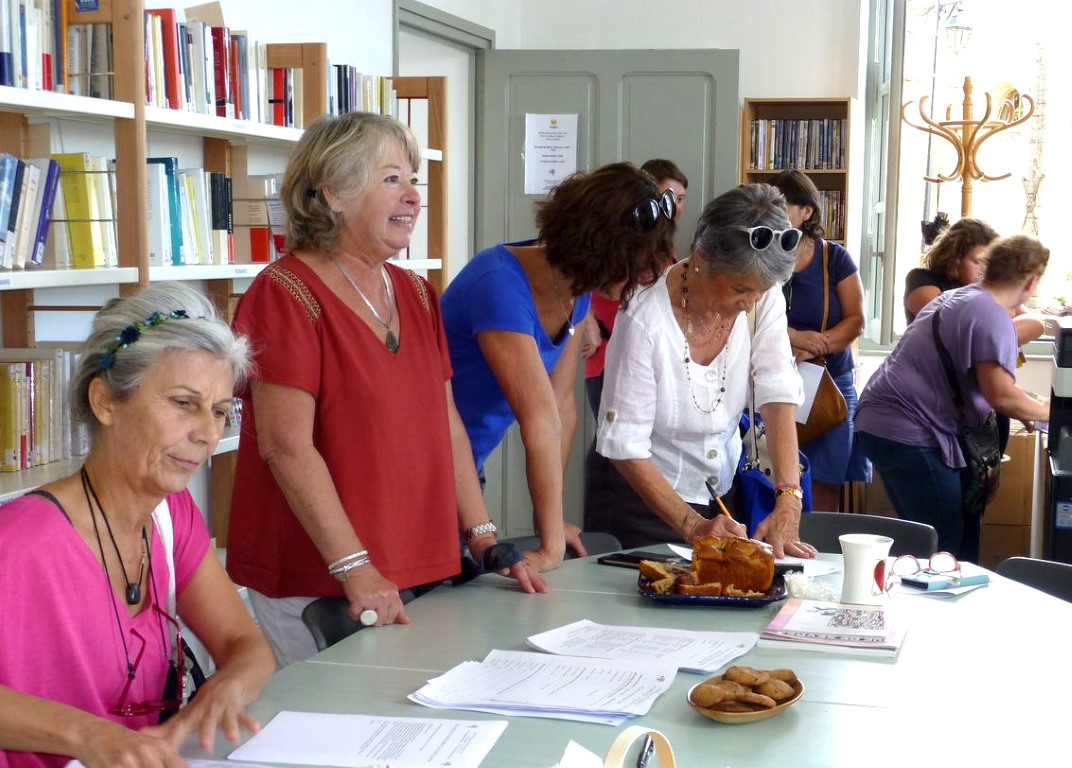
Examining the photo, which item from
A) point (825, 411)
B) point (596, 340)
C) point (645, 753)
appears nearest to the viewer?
point (645, 753)

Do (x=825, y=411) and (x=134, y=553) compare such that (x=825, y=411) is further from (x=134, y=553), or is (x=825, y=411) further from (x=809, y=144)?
(x=134, y=553)

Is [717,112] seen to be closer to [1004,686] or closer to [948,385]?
[948,385]

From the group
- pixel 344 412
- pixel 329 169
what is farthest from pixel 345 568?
pixel 329 169

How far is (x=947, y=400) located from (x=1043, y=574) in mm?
1239

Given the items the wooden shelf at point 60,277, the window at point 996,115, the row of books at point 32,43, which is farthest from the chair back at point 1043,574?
the window at point 996,115

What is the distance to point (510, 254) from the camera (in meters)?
2.47

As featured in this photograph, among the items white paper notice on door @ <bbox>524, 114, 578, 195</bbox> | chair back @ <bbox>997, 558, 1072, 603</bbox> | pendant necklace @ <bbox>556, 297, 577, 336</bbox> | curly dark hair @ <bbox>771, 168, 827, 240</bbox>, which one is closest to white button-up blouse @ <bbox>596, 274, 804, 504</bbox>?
pendant necklace @ <bbox>556, 297, 577, 336</bbox>

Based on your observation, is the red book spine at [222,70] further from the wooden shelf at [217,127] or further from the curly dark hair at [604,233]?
the curly dark hair at [604,233]

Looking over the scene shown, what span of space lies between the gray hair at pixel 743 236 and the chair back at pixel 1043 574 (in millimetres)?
813

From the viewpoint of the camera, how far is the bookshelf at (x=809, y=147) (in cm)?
592

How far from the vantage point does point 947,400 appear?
12.5 feet

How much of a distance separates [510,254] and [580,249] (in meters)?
0.19

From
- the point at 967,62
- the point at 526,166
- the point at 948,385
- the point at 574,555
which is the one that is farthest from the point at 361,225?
the point at 967,62

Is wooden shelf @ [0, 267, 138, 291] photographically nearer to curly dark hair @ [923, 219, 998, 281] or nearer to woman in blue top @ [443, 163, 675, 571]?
woman in blue top @ [443, 163, 675, 571]
